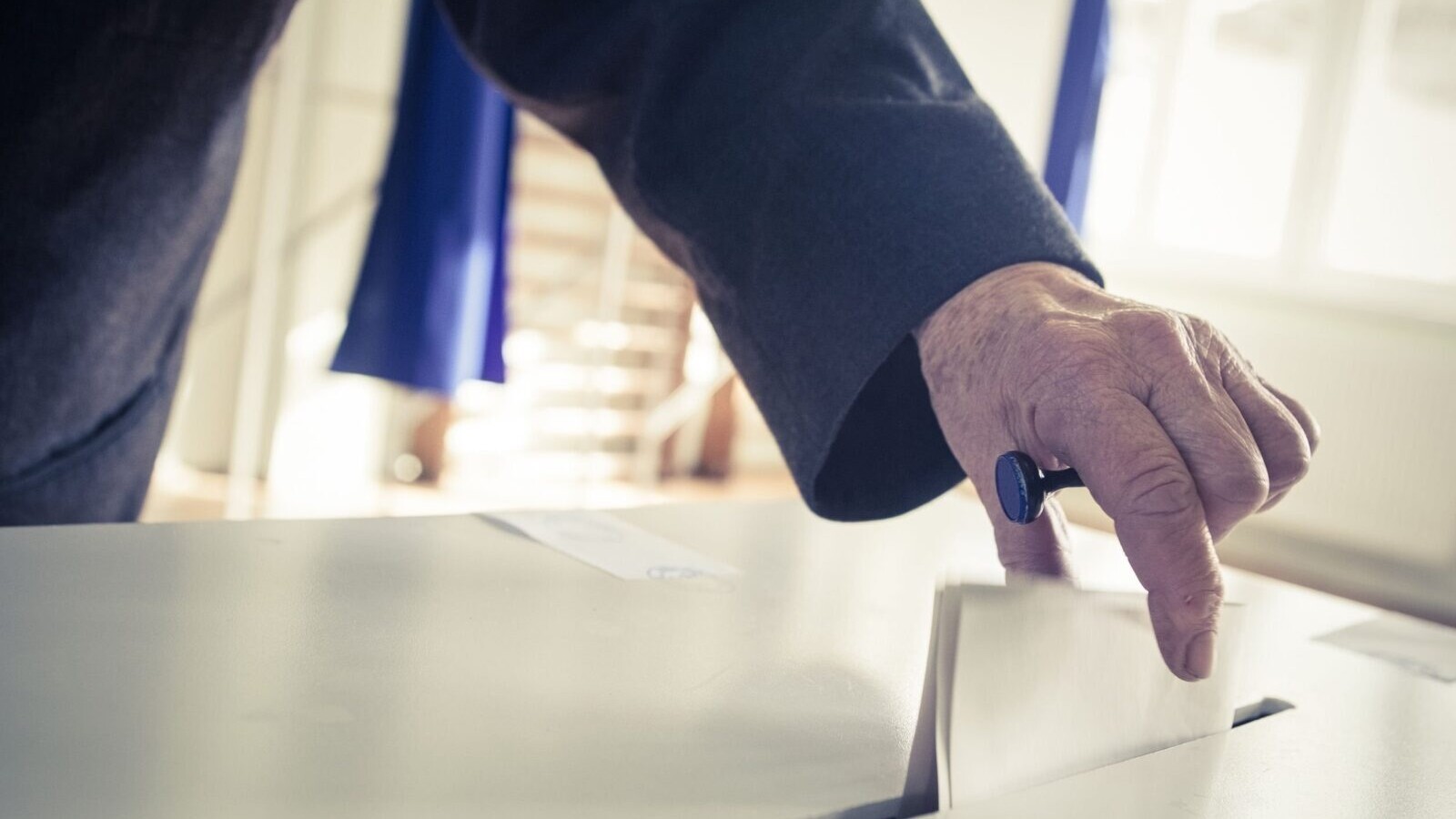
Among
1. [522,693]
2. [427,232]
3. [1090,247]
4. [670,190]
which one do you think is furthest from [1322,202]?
[522,693]

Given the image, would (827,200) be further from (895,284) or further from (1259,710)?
(1259,710)

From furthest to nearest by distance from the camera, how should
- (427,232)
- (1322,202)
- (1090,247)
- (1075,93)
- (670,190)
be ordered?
(1090,247)
(1322,202)
(1075,93)
(427,232)
(670,190)

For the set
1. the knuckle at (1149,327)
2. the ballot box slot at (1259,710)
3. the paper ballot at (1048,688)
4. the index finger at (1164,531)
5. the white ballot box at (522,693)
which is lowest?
the ballot box slot at (1259,710)

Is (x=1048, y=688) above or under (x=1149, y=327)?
under

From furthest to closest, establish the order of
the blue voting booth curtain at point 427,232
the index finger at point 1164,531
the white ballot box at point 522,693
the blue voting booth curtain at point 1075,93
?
the blue voting booth curtain at point 1075,93 → the blue voting booth curtain at point 427,232 → the index finger at point 1164,531 → the white ballot box at point 522,693

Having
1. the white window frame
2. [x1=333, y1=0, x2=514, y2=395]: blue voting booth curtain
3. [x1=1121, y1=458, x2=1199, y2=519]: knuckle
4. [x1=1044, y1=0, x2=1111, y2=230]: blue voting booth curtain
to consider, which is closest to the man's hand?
[x1=1121, y1=458, x2=1199, y2=519]: knuckle

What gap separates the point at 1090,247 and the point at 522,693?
439 cm

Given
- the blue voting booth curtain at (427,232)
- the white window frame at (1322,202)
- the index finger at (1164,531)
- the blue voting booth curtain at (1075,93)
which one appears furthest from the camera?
the white window frame at (1322,202)

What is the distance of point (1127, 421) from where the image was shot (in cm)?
48

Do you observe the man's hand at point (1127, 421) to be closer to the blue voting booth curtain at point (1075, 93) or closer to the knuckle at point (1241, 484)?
the knuckle at point (1241, 484)

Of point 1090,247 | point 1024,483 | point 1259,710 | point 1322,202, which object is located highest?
point 1322,202

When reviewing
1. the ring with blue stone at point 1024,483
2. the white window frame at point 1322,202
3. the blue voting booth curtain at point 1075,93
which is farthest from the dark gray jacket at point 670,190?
the white window frame at point 1322,202

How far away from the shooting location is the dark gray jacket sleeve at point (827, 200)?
0.61 m

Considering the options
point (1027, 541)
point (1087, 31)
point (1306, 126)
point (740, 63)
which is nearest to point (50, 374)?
point (740, 63)
